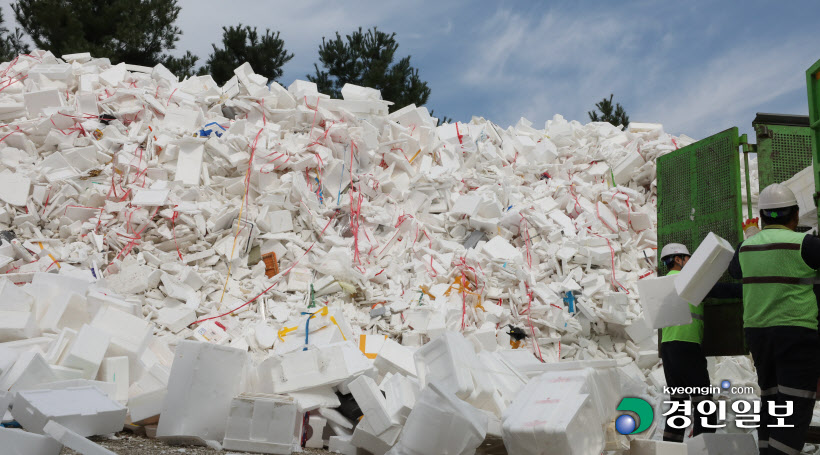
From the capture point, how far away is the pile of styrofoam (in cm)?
426

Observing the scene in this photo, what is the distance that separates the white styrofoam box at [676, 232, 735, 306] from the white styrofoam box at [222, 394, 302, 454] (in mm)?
2538

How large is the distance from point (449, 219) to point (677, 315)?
14.2 feet

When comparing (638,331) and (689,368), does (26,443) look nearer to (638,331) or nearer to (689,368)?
(689,368)

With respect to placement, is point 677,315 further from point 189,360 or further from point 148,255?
point 148,255

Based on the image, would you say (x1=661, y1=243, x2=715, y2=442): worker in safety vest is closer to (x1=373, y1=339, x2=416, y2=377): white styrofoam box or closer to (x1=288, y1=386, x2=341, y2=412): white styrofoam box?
(x1=373, y1=339, x2=416, y2=377): white styrofoam box

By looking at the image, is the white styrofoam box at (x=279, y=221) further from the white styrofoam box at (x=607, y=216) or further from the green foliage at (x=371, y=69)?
the green foliage at (x=371, y=69)

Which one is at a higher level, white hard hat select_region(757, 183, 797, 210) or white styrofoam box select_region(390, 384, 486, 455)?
white hard hat select_region(757, 183, 797, 210)

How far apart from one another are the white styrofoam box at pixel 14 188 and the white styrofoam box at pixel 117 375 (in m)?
3.83

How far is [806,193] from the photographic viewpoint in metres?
4.44

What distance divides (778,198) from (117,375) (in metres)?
4.50

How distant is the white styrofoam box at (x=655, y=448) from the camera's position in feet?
12.6

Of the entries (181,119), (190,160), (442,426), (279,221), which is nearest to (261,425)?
(442,426)

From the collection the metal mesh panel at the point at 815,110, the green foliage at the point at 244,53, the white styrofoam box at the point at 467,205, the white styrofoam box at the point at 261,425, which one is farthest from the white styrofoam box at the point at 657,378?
the green foliage at the point at 244,53

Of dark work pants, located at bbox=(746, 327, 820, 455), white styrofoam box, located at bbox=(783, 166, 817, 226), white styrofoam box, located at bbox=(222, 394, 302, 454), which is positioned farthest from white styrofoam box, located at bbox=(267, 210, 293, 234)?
dark work pants, located at bbox=(746, 327, 820, 455)
